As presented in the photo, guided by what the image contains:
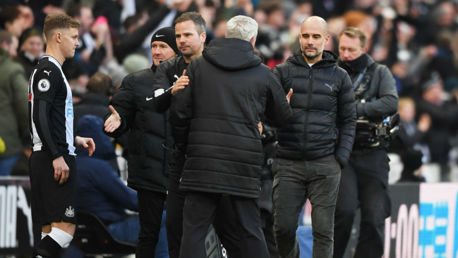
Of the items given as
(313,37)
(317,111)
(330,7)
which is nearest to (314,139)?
(317,111)

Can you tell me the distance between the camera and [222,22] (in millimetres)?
14938

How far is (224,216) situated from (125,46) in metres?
6.51

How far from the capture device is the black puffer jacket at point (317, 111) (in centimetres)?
892

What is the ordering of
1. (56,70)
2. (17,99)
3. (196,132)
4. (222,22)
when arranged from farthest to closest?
(222,22)
(17,99)
(56,70)
(196,132)

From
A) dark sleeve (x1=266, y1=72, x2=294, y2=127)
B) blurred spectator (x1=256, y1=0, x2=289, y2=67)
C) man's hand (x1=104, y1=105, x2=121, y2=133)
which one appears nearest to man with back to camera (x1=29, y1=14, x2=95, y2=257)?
man's hand (x1=104, y1=105, x2=121, y2=133)

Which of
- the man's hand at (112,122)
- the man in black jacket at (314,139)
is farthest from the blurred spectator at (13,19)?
the man in black jacket at (314,139)

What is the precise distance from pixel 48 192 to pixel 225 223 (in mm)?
1494

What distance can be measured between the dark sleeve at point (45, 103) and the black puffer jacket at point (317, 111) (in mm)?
2077

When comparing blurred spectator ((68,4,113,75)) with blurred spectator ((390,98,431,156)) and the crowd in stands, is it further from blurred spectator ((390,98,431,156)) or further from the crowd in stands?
blurred spectator ((390,98,431,156))

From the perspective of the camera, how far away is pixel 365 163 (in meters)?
10.1

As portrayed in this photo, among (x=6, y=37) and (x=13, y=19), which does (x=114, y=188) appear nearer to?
(x=6, y=37)

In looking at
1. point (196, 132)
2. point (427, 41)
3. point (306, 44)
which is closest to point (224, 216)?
point (196, 132)

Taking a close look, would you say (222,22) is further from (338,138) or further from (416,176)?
(338,138)

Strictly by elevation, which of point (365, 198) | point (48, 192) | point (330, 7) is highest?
point (330, 7)
